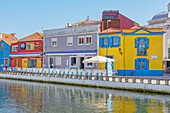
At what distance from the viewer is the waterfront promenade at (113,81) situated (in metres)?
20.8

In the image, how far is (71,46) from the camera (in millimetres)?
35438

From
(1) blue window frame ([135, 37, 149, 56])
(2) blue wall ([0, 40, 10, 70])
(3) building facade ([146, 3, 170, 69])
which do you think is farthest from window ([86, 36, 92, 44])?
(2) blue wall ([0, 40, 10, 70])

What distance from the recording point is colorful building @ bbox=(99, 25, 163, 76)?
3006cm

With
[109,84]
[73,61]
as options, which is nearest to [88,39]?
[73,61]

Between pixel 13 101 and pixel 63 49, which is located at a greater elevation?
pixel 63 49

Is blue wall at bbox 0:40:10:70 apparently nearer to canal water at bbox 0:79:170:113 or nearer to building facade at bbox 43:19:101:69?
building facade at bbox 43:19:101:69

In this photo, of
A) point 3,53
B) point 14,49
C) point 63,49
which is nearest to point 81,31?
point 63,49

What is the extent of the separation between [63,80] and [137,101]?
12854 millimetres

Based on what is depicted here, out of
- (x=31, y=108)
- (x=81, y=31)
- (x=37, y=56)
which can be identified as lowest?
(x=31, y=108)

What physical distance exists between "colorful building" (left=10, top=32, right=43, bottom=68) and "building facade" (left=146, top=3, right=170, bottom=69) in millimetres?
22227

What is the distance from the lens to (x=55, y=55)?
3709cm

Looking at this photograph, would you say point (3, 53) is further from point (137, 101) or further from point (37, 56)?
point (137, 101)

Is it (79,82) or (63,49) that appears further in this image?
(63,49)

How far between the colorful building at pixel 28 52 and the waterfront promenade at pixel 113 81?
20.5 feet
